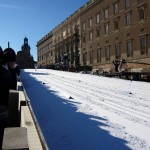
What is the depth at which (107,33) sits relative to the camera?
153 feet

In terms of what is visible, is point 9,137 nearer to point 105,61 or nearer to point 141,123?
point 141,123

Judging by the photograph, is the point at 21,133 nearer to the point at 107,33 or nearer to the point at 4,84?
the point at 4,84

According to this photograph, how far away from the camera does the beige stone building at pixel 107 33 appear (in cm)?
3722

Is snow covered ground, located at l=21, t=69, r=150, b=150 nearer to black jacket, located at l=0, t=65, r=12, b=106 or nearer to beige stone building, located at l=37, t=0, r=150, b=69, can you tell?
black jacket, located at l=0, t=65, r=12, b=106

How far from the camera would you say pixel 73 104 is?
9992 millimetres

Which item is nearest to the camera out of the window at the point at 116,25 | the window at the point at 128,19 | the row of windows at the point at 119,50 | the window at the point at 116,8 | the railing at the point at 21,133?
the railing at the point at 21,133

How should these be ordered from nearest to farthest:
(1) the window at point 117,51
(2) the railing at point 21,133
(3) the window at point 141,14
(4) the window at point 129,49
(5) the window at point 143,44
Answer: (2) the railing at point 21,133 → (5) the window at point 143,44 → (3) the window at point 141,14 → (4) the window at point 129,49 → (1) the window at point 117,51

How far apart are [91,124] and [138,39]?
105 ft

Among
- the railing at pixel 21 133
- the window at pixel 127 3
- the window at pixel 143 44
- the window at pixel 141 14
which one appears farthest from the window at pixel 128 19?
the railing at pixel 21 133

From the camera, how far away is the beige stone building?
122 feet

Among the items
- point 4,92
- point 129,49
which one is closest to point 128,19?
point 129,49

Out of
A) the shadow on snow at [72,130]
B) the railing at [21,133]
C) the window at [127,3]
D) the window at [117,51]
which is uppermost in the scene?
the window at [127,3]

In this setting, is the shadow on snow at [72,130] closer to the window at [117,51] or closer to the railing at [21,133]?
the railing at [21,133]

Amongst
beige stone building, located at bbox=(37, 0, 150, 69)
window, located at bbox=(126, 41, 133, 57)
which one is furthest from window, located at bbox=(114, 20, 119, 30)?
window, located at bbox=(126, 41, 133, 57)
